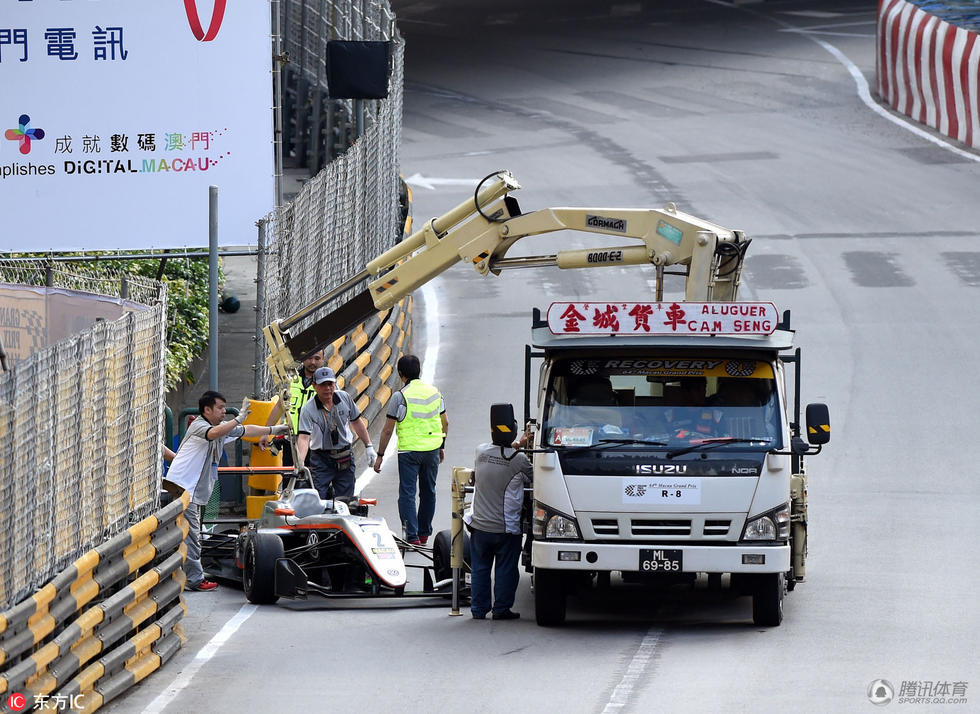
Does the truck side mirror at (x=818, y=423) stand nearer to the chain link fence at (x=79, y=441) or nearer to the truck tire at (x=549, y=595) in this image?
the truck tire at (x=549, y=595)

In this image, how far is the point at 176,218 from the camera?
2030cm

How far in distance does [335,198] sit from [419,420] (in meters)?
5.39

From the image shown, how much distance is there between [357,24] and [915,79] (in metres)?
14.0

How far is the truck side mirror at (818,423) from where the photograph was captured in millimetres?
12789

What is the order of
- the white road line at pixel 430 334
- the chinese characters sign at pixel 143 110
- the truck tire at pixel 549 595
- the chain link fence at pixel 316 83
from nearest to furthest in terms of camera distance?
the truck tire at pixel 549 595
the chinese characters sign at pixel 143 110
the white road line at pixel 430 334
the chain link fence at pixel 316 83

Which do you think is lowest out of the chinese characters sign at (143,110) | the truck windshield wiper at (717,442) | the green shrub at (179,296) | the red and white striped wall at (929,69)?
the truck windshield wiper at (717,442)

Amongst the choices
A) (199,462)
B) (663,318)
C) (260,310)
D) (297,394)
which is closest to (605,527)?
(663,318)

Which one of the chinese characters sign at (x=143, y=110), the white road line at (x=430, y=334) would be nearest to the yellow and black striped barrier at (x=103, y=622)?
the chinese characters sign at (x=143, y=110)

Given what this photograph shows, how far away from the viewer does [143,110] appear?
65.9 ft

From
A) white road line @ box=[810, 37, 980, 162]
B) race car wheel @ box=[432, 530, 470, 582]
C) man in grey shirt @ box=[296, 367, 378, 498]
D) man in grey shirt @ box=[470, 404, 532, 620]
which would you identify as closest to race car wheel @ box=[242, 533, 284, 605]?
race car wheel @ box=[432, 530, 470, 582]

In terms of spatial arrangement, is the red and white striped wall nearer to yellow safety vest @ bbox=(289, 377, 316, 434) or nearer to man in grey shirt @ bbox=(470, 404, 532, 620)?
yellow safety vest @ bbox=(289, 377, 316, 434)

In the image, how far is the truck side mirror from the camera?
42.0 ft

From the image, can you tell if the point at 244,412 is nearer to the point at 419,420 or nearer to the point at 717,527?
the point at 419,420

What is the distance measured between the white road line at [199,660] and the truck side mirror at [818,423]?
4551mm
